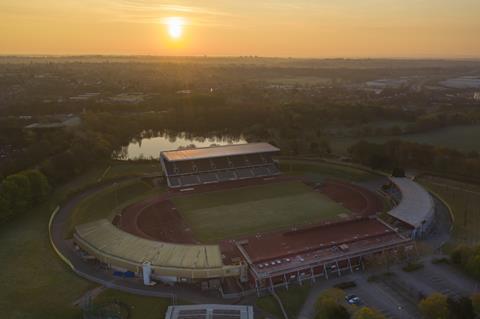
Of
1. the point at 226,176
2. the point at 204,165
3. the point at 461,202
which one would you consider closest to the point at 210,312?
the point at 226,176

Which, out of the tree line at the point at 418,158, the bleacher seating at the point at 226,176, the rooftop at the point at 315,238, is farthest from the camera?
the tree line at the point at 418,158

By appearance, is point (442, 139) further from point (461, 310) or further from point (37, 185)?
point (37, 185)

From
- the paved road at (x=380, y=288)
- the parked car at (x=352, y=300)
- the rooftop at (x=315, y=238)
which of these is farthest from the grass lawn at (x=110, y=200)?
the parked car at (x=352, y=300)

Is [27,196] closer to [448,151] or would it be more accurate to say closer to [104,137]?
[104,137]

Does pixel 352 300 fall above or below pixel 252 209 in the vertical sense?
below

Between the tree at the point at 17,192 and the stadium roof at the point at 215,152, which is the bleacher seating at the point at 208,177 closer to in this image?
the stadium roof at the point at 215,152

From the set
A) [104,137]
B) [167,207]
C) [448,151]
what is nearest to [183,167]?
[167,207]
